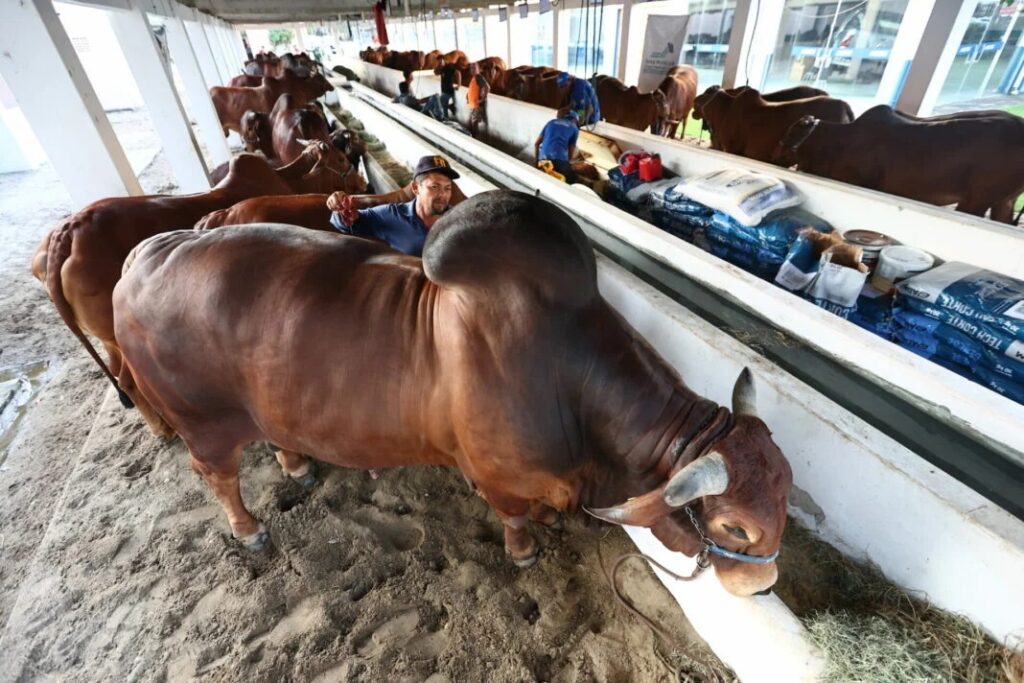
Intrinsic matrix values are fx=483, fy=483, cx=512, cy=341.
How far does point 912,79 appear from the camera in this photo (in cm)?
637

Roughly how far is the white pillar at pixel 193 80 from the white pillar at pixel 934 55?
10.8m

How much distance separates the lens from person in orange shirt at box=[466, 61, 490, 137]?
24.0ft

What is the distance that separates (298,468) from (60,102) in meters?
3.19

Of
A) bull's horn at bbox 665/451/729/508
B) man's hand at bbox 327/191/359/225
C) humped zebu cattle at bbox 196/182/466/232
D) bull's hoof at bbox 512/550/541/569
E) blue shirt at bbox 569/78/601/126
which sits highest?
blue shirt at bbox 569/78/601/126

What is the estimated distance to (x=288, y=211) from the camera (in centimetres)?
316

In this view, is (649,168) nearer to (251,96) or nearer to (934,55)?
(934,55)

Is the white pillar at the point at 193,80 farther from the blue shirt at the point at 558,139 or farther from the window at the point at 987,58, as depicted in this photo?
the window at the point at 987,58

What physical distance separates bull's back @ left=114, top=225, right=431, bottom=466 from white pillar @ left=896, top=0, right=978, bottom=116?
25.3 ft

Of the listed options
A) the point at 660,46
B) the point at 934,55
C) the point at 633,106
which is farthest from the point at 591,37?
the point at 934,55

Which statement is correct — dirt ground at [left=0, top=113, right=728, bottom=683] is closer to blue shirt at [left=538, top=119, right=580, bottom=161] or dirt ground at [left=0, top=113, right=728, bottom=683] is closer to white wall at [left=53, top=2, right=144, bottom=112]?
blue shirt at [left=538, top=119, right=580, bottom=161]

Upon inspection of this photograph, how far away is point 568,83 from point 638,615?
7490 mm

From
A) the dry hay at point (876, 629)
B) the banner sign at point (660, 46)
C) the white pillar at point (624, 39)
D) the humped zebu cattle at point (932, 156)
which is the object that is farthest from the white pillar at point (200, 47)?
the dry hay at point (876, 629)

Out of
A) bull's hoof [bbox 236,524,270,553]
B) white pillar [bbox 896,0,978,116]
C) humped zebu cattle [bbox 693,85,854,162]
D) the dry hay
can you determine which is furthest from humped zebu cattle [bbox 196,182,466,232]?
white pillar [bbox 896,0,978,116]

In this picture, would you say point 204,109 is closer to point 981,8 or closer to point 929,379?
point 929,379
